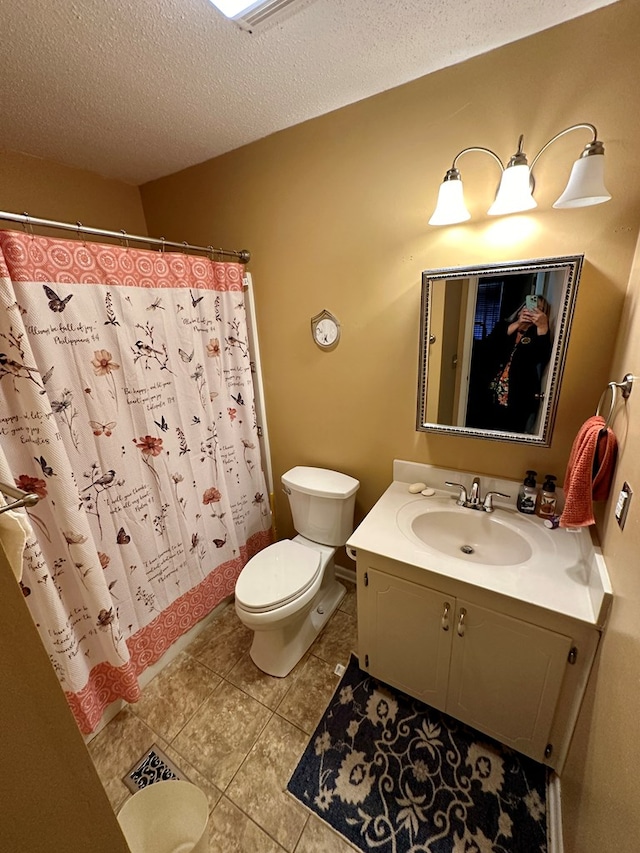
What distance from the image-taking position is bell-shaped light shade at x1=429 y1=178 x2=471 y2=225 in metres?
1.10

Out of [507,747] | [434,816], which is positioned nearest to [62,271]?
[434,816]

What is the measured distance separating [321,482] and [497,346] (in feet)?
3.28

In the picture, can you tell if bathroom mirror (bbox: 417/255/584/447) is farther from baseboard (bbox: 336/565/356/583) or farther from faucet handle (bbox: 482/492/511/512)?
baseboard (bbox: 336/565/356/583)

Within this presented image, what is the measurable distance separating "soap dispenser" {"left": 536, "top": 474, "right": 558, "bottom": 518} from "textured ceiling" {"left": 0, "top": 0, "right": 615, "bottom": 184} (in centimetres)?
139

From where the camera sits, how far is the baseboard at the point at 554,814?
1.01 meters

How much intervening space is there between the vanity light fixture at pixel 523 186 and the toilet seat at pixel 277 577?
149 cm

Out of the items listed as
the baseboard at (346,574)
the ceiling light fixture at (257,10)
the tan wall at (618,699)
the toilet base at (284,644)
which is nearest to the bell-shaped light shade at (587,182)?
the tan wall at (618,699)

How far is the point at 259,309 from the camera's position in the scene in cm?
181

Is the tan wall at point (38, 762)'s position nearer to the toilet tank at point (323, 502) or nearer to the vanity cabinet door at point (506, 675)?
the vanity cabinet door at point (506, 675)

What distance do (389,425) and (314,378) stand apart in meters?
0.46

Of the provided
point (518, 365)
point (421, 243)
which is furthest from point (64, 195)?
point (518, 365)

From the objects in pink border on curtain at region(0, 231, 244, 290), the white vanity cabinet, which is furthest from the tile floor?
pink border on curtain at region(0, 231, 244, 290)

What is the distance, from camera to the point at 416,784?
1170 mm

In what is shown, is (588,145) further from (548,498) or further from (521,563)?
(521,563)
